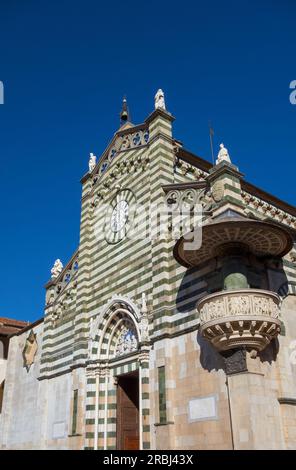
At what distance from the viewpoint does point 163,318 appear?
12828 millimetres

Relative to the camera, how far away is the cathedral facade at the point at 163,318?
9922 mm

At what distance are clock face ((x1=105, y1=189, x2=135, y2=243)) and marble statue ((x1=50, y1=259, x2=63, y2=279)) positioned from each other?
13.9ft

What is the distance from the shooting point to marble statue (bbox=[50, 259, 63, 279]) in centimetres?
2072

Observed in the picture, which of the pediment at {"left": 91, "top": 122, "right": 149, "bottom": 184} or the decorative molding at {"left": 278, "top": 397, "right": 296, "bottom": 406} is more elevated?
the pediment at {"left": 91, "top": 122, "right": 149, "bottom": 184}

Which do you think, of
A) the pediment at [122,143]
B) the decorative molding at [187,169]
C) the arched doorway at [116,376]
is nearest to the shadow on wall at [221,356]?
the arched doorway at [116,376]

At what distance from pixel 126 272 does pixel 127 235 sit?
137 cm

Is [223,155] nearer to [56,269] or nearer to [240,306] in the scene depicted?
[240,306]

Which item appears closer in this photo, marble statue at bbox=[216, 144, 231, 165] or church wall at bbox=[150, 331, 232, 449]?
church wall at bbox=[150, 331, 232, 449]

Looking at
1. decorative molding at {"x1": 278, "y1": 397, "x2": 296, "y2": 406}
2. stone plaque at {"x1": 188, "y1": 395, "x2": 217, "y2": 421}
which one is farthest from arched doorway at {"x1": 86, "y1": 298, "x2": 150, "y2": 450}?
decorative molding at {"x1": 278, "y1": 397, "x2": 296, "y2": 406}

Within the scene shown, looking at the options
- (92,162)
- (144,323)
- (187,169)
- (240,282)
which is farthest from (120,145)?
(240,282)

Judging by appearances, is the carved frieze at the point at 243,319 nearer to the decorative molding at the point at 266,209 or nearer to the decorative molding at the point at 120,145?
the decorative molding at the point at 266,209

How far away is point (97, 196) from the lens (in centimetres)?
1920

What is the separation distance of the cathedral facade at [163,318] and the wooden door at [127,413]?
0.04m

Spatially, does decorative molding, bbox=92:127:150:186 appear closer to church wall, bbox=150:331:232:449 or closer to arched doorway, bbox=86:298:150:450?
arched doorway, bbox=86:298:150:450
